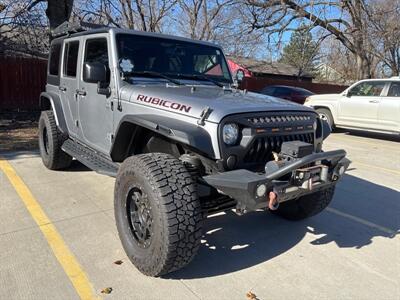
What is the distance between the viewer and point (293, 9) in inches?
902

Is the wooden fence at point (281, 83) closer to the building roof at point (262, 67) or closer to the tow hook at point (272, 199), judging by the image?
the building roof at point (262, 67)

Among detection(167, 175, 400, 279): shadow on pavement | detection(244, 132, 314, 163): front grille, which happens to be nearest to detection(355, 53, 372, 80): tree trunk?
detection(167, 175, 400, 279): shadow on pavement

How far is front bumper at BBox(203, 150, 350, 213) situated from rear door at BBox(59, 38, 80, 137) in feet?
9.78

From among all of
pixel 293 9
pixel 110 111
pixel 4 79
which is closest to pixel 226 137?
pixel 110 111

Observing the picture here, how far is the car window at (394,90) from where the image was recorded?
34.4 feet

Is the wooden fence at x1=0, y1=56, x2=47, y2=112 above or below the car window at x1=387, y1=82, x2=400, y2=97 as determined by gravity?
below

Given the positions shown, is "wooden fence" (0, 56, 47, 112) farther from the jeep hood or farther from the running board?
the jeep hood

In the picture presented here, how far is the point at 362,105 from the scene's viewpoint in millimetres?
11109

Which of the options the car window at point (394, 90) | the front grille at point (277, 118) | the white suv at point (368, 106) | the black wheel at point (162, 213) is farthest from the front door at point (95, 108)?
the car window at point (394, 90)

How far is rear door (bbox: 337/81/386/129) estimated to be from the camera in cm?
1086

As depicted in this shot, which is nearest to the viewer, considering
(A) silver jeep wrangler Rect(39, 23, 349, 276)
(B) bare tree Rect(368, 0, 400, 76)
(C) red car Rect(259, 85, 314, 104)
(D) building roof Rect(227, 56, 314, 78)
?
Answer: (A) silver jeep wrangler Rect(39, 23, 349, 276)

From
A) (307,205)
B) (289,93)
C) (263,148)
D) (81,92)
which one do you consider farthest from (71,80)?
(289,93)

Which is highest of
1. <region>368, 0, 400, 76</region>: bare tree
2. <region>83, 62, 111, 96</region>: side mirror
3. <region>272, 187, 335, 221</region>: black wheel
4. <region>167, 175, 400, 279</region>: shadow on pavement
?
<region>368, 0, 400, 76</region>: bare tree

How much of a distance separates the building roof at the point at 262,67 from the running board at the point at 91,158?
92.7ft
